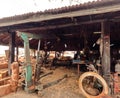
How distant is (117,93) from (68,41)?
5534 millimetres

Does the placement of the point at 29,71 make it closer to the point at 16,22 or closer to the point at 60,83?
the point at 60,83

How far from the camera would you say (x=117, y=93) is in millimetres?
5008

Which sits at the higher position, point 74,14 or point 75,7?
point 75,7

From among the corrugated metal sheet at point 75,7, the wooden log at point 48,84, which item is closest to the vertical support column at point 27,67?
the wooden log at point 48,84

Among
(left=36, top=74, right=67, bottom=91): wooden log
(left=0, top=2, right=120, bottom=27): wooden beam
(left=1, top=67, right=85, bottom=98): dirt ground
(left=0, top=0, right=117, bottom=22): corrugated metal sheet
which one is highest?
(left=0, top=0, right=117, bottom=22): corrugated metal sheet

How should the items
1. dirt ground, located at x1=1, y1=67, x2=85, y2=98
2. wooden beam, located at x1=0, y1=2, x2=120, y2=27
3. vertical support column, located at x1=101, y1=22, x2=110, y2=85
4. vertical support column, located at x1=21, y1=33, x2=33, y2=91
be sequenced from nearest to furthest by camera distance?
wooden beam, located at x1=0, y1=2, x2=120, y2=27 < vertical support column, located at x1=101, y1=22, x2=110, y2=85 < dirt ground, located at x1=1, y1=67, x2=85, y2=98 < vertical support column, located at x1=21, y1=33, x2=33, y2=91

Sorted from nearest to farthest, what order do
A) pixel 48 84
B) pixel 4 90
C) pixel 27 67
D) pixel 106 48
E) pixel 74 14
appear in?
pixel 74 14 → pixel 106 48 → pixel 4 90 → pixel 27 67 → pixel 48 84

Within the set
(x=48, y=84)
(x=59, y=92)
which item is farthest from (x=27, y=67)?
(x=59, y=92)

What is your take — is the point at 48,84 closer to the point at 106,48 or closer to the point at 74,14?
the point at 106,48

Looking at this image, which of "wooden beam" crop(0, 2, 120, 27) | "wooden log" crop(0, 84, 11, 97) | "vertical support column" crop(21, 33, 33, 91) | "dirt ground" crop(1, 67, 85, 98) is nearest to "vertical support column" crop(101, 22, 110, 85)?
"wooden beam" crop(0, 2, 120, 27)

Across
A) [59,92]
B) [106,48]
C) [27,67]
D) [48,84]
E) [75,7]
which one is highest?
[75,7]

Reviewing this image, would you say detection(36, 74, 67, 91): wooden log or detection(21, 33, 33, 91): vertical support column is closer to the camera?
detection(36, 74, 67, 91): wooden log

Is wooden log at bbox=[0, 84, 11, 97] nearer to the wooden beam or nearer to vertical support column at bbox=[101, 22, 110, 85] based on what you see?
the wooden beam

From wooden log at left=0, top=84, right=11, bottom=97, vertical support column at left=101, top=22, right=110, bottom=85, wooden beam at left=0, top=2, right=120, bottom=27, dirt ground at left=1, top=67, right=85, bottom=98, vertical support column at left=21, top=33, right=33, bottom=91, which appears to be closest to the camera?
wooden beam at left=0, top=2, right=120, bottom=27
